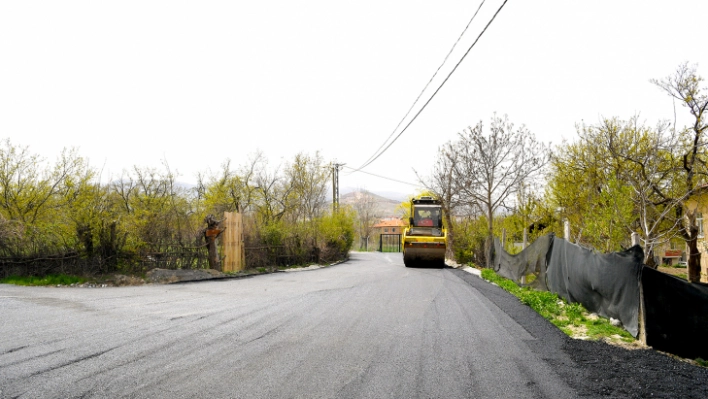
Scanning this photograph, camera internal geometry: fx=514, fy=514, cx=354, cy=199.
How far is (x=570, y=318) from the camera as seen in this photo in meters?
9.97

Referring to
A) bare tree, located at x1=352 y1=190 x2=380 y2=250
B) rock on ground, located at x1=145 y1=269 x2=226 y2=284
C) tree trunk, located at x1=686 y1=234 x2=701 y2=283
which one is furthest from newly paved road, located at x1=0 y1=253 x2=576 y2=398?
bare tree, located at x1=352 y1=190 x2=380 y2=250

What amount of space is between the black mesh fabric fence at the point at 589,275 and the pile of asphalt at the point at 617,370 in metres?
1.23

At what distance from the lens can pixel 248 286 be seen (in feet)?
52.6

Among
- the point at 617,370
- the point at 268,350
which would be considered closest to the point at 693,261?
the point at 617,370

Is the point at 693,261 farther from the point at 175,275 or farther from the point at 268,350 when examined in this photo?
the point at 268,350

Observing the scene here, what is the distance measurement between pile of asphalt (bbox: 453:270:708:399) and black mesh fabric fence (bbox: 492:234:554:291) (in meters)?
6.34

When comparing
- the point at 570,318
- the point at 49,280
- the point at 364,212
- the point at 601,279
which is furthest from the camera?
the point at 364,212

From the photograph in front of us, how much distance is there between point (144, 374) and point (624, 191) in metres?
14.2

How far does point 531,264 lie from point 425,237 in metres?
11.9

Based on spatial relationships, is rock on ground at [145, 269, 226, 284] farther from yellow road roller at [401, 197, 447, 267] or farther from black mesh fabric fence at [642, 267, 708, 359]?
black mesh fabric fence at [642, 267, 708, 359]

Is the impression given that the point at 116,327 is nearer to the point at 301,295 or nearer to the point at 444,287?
the point at 301,295

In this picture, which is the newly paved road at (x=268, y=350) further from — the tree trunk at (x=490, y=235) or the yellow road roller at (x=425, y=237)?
the yellow road roller at (x=425, y=237)

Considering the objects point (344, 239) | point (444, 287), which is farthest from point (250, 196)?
point (444, 287)

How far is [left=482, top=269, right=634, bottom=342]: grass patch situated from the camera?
27.6ft
